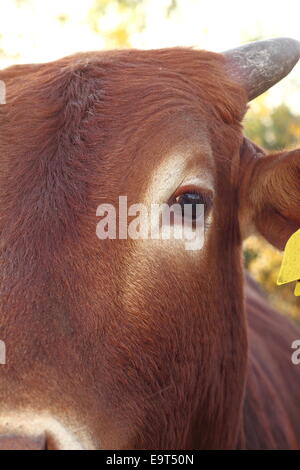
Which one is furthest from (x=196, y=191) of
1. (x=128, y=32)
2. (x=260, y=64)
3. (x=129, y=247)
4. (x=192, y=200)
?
(x=128, y=32)

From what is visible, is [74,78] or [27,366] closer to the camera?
[27,366]

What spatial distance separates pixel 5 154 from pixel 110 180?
1.33 ft

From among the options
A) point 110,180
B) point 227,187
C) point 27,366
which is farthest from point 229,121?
point 27,366

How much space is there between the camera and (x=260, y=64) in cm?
278

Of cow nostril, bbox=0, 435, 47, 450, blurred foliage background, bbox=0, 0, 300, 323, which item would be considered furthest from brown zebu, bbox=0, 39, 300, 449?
blurred foliage background, bbox=0, 0, 300, 323

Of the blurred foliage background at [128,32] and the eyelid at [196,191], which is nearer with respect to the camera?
the eyelid at [196,191]

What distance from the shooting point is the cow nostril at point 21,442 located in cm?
180

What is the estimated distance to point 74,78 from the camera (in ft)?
7.86

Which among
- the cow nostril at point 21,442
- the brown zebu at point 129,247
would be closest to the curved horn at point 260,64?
the brown zebu at point 129,247

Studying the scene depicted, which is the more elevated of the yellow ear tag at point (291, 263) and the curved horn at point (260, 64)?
the curved horn at point (260, 64)

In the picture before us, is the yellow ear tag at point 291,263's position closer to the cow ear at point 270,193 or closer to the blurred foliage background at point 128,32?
the cow ear at point 270,193

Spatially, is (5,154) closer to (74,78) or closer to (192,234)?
(74,78)

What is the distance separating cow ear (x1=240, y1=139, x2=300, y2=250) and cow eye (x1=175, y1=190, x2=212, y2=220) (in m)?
0.30

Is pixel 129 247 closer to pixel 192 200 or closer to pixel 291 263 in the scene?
pixel 192 200
